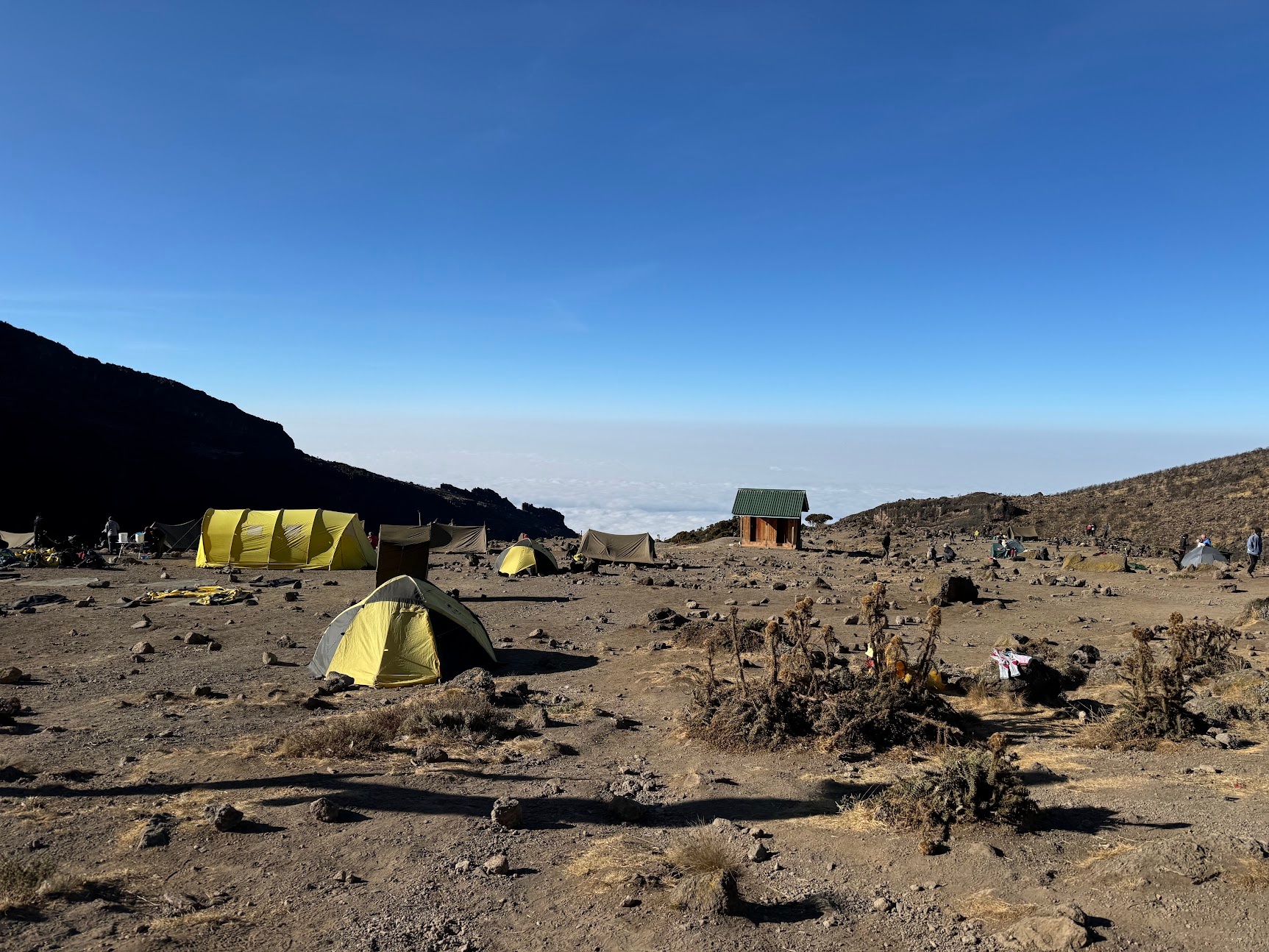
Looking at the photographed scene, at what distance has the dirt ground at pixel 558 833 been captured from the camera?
532cm

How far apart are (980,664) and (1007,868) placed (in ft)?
28.3

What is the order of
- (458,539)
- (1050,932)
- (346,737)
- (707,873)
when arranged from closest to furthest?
(1050,932) → (707,873) → (346,737) → (458,539)

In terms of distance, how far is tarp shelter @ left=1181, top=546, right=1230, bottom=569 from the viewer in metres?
29.0

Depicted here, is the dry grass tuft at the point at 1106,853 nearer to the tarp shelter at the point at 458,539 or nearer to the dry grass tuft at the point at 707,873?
the dry grass tuft at the point at 707,873

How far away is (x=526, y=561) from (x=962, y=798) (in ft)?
74.8

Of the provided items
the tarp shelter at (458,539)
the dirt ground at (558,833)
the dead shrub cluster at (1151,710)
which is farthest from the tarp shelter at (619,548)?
the dead shrub cluster at (1151,710)

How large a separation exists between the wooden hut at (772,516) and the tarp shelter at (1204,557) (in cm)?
1635

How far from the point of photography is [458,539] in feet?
121

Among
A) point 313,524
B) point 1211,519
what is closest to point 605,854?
point 313,524

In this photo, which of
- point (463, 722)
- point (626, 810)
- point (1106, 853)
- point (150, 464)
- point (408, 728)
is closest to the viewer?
point (1106, 853)

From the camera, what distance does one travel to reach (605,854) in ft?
21.5

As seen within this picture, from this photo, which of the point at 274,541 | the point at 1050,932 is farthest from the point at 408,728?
the point at 274,541

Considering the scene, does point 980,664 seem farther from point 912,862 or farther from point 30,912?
point 30,912

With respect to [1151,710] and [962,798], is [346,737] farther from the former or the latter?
[1151,710]
